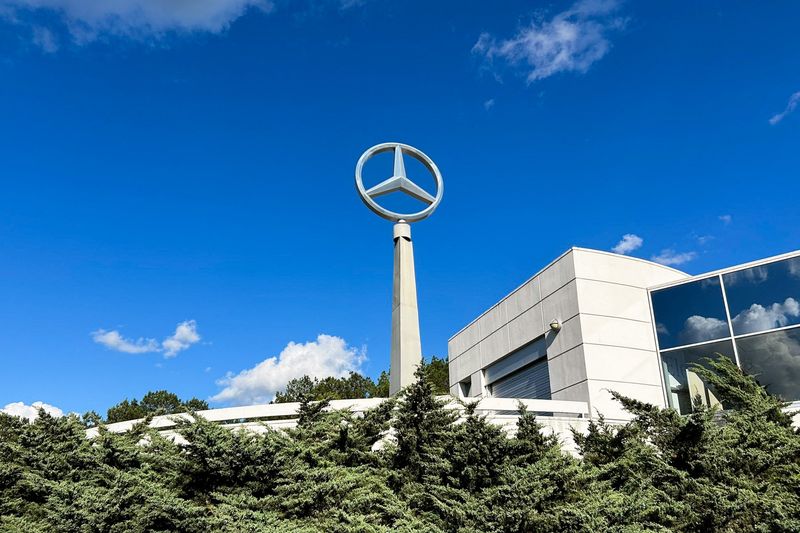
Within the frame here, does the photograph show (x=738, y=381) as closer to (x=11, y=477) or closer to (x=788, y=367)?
(x=788, y=367)

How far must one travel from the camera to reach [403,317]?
1606cm

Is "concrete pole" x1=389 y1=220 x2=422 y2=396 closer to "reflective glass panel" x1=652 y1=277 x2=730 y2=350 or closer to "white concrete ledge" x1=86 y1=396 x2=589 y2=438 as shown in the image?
"white concrete ledge" x1=86 y1=396 x2=589 y2=438

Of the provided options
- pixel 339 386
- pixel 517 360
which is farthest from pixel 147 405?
pixel 517 360

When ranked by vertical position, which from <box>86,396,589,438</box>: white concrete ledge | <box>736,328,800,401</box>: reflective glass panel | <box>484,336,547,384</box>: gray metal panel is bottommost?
<box>86,396,589,438</box>: white concrete ledge

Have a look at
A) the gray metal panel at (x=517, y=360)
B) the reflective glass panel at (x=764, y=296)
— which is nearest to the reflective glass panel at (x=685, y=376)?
the reflective glass panel at (x=764, y=296)

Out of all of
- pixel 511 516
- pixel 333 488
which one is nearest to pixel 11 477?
pixel 333 488

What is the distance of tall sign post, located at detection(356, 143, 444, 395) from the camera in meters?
15.8

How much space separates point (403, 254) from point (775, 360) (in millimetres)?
10641

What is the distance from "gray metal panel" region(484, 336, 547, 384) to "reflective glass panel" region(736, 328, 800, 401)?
6.14 meters

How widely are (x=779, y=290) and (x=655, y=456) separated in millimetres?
9669

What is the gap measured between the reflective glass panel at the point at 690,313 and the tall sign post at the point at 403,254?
26.9 ft

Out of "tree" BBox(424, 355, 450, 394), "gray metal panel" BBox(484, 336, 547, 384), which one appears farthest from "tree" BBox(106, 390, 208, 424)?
"gray metal panel" BBox(484, 336, 547, 384)

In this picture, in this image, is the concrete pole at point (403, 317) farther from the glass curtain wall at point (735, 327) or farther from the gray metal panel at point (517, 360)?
the glass curtain wall at point (735, 327)

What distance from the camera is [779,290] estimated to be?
17.4m
